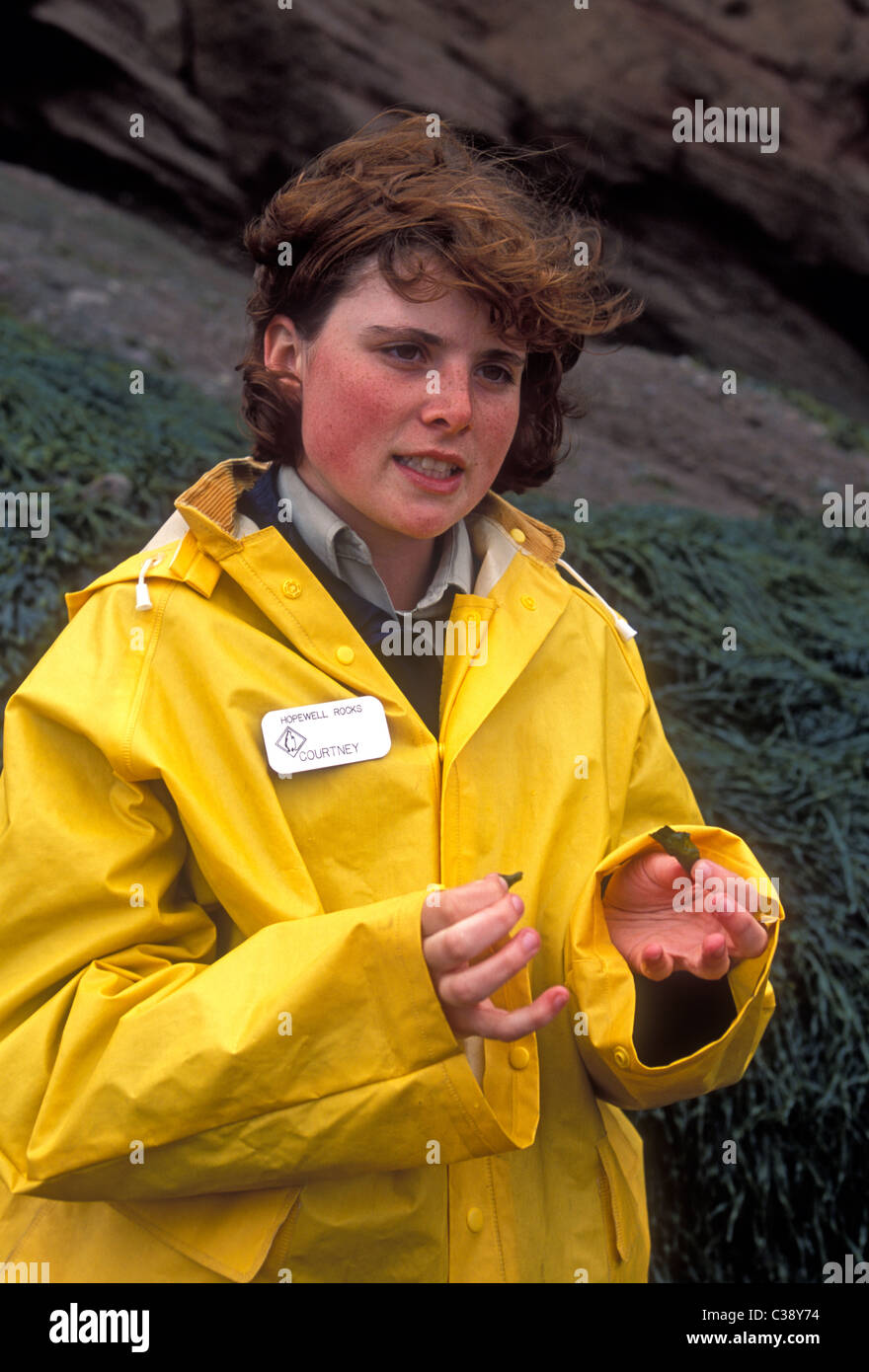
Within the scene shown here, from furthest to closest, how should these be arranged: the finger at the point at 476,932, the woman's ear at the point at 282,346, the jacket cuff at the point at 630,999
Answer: the woman's ear at the point at 282,346
the jacket cuff at the point at 630,999
the finger at the point at 476,932

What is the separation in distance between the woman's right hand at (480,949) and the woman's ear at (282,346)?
2.94 ft

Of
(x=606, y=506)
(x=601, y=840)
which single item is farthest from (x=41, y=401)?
(x=601, y=840)

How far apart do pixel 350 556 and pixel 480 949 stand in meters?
0.68

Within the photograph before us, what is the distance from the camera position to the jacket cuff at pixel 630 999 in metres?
1.69

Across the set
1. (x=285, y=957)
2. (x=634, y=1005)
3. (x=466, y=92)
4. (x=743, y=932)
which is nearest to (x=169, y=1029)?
(x=285, y=957)

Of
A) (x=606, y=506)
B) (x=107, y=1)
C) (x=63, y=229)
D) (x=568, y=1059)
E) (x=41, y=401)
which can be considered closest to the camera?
(x=568, y=1059)

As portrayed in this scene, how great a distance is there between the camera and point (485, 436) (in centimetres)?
173

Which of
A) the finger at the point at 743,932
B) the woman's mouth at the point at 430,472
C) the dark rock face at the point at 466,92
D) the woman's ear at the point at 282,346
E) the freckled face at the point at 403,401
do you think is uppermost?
the dark rock face at the point at 466,92

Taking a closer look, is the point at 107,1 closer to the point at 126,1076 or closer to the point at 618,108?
the point at 618,108

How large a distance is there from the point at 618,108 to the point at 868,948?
574 cm

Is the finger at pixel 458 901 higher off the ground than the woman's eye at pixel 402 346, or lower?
lower

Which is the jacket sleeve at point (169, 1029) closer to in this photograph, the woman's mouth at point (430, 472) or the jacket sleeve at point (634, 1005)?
the jacket sleeve at point (634, 1005)

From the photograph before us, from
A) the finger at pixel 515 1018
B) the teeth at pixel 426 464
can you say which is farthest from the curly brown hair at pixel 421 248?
the finger at pixel 515 1018

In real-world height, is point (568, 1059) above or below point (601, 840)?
below
